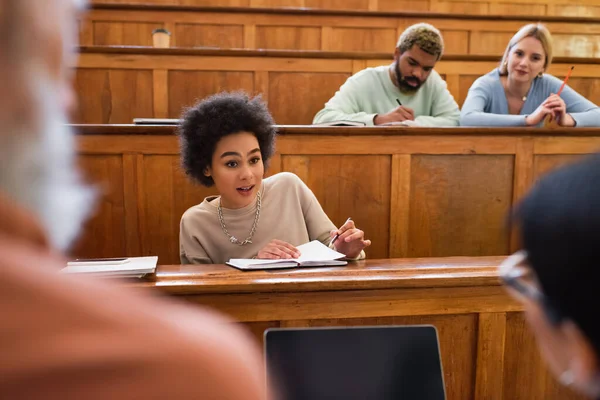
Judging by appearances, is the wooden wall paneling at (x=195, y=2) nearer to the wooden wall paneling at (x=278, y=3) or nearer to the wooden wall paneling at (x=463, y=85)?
the wooden wall paneling at (x=278, y=3)

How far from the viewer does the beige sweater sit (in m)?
1.88

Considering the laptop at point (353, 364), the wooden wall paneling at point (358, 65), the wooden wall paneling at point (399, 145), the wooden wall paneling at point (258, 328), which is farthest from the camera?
the wooden wall paneling at point (358, 65)

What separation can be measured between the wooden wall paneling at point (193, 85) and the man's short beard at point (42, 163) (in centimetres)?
289

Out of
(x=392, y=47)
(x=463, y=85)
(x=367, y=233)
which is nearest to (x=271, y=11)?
(x=392, y=47)

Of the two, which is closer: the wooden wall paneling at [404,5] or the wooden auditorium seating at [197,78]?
the wooden auditorium seating at [197,78]

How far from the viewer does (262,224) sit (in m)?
1.95

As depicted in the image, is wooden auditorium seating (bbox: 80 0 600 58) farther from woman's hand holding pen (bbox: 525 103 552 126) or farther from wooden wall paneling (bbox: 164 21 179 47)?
woman's hand holding pen (bbox: 525 103 552 126)

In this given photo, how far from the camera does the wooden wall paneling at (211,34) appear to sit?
434 cm

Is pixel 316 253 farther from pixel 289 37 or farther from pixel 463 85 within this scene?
pixel 289 37

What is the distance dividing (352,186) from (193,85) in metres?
1.42

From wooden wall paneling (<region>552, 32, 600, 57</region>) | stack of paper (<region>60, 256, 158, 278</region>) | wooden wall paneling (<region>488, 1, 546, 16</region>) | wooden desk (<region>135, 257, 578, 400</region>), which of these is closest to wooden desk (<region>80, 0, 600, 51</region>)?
wooden wall paneling (<region>552, 32, 600, 57</region>)

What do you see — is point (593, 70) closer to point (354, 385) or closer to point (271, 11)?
point (271, 11)

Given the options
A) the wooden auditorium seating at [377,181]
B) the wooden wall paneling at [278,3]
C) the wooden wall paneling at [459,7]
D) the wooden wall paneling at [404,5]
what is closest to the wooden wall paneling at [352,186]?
the wooden auditorium seating at [377,181]

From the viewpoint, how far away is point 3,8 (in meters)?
0.28
